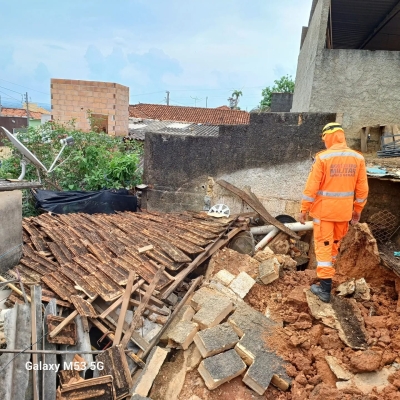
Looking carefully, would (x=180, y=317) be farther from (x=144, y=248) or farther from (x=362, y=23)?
(x=362, y=23)

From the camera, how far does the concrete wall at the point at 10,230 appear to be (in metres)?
3.99

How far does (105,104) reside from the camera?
12.6 meters

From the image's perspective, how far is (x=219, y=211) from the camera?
6.45 meters

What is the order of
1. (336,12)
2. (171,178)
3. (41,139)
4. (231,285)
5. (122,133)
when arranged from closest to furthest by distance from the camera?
1. (231,285)
2. (171,178)
3. (336,12)
4. (41,139)
5. (122,133)

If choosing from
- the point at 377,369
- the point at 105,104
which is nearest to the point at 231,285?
the point at 377,369

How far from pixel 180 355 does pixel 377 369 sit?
79.8 inches

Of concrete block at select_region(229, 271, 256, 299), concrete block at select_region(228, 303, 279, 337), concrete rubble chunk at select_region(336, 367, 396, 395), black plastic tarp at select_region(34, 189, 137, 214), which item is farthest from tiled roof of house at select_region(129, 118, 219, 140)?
concrete rubble chunk at select_region(336, 367, 396, 395)

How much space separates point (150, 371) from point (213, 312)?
927 mm

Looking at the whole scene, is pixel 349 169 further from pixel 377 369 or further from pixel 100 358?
pixel 100 358

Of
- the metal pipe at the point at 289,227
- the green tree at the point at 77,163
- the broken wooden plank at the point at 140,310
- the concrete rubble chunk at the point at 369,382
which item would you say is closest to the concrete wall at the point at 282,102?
the green tree at the point at 77,163

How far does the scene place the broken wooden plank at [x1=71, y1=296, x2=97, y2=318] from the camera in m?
3.42

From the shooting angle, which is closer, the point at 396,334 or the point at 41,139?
the point at 396,334

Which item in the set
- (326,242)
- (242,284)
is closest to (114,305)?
(242,284)

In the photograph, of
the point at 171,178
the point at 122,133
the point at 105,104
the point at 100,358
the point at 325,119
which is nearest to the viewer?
the point at 100,358
